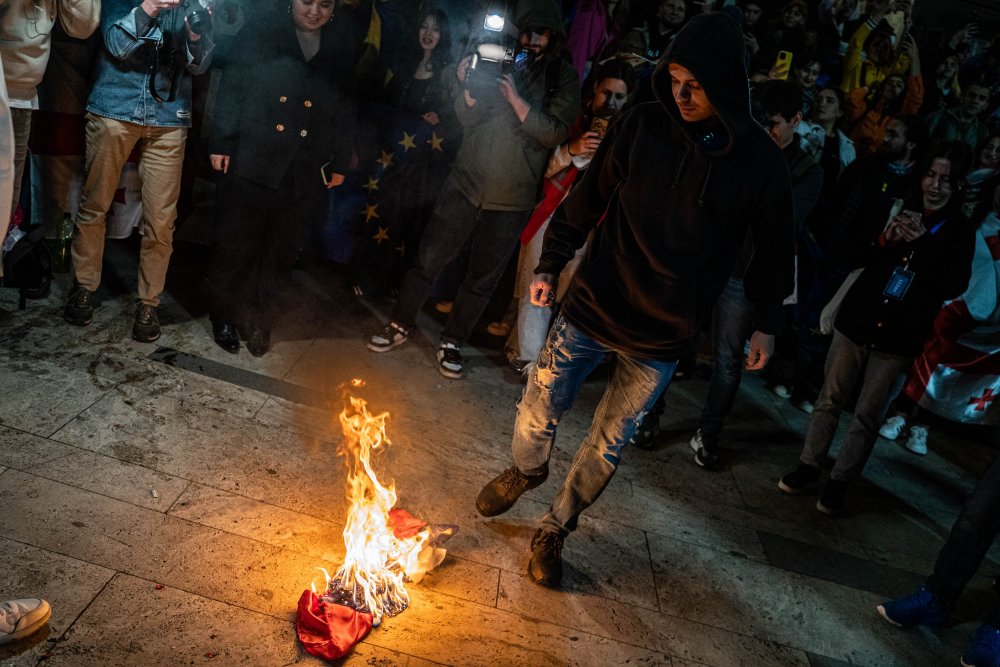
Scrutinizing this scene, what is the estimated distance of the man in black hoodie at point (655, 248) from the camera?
10.2ft

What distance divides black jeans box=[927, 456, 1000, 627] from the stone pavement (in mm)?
307

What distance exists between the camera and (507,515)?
4.12 meters

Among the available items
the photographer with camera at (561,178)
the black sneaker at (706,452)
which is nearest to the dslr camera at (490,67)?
the photographer with camera at (561,178)

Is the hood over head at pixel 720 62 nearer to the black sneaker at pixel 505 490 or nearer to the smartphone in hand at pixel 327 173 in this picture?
the black sneaker at pixel 505 490

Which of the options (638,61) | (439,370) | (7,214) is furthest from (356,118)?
(7,214)

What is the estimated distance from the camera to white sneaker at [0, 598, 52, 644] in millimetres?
2535

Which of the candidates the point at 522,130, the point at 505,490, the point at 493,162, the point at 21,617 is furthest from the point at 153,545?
the point at 522,130

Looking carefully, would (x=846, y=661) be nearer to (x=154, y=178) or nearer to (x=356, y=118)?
(x=356, y=118)

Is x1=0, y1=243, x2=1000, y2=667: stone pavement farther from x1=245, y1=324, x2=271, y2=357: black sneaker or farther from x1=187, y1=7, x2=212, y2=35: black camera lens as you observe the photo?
x1=187, y1=7, x2=212, y2=35: black camera lens

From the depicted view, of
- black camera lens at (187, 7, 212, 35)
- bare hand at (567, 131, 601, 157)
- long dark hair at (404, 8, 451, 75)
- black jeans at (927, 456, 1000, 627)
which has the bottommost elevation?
black jeans at (927, 456, 1000, 627)

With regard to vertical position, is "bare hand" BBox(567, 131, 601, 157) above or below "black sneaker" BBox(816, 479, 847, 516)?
above

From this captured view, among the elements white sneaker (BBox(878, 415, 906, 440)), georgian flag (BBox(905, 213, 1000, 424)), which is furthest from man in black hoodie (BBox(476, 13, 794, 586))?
white sneaker (BBox(878, 415, 906, 440))

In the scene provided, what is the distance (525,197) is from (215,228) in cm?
228

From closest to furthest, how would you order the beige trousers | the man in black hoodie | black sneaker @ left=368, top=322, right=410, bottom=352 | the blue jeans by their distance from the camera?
the man in black hoodie
the beige trousers
the blue jeans
black sneaker @ left=368, top=322, right=410, bottom=352
